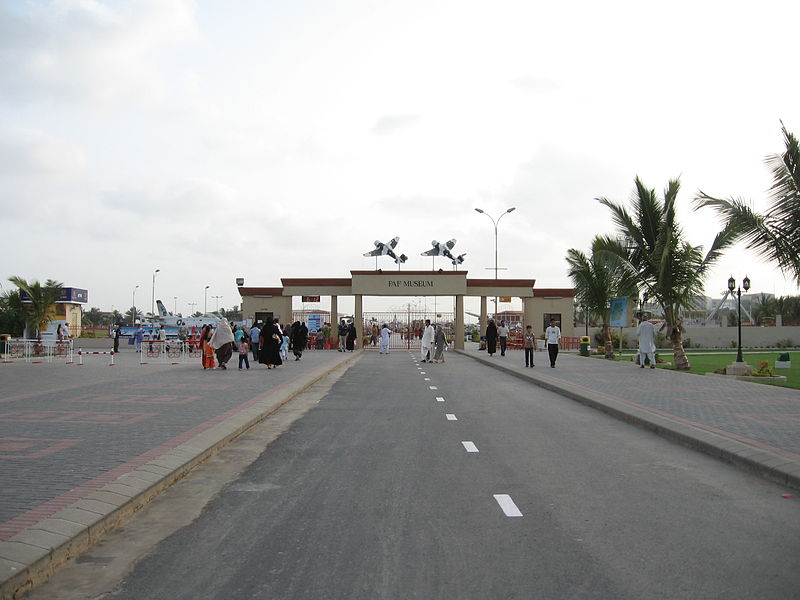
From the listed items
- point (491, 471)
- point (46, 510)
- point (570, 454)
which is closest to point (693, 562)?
point (491, 471)

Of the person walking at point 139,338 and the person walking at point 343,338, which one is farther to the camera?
the person walking at point 343,338

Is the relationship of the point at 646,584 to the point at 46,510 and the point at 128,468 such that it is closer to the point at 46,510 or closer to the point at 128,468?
the point at 46,510

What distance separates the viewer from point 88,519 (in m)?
5.40

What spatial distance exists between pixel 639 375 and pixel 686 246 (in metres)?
5.73

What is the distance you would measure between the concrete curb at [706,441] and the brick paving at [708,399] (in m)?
0.18

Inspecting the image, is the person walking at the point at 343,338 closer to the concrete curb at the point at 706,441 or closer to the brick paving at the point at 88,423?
the brick paving at the point at 88,423

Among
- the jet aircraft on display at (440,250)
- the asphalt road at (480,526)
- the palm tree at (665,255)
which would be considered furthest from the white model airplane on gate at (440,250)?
the asphalt road at (480,526)

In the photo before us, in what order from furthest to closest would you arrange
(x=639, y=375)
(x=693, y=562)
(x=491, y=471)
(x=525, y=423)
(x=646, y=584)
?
(x=639, y=375) → (x=525, y=423) → (x=491, y=471) → (x=693, y=562) → (x=646, y=584)

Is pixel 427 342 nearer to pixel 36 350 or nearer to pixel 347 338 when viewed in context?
pixel 347 338

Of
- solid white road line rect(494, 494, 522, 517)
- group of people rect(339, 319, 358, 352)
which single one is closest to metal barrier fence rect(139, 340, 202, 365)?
group of people rect(339, 319, 358, 352)

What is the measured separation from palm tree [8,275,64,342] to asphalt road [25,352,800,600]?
29130 mm

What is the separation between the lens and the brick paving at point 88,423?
20.7 feet

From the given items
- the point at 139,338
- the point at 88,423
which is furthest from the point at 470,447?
the point at 139,338

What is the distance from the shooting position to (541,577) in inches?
181
